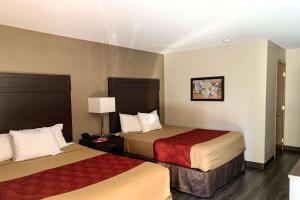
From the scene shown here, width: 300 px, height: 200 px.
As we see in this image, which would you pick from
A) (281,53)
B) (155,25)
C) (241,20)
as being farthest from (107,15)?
(281,53)

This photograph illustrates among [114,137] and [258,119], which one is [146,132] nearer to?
[114,137]

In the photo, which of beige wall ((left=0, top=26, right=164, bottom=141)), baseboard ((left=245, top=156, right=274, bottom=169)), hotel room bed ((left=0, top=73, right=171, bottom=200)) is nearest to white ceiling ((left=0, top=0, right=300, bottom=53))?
beige wall ((left=0, top=26, right=164, bottom=141))

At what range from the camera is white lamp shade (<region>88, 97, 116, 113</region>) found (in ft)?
12.1

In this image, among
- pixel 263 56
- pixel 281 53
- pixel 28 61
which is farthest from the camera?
pixel 281 53

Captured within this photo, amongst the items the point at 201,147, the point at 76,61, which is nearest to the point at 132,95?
the point at 76,61

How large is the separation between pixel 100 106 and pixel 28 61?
3.96ft

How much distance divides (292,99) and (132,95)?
3.59 metres

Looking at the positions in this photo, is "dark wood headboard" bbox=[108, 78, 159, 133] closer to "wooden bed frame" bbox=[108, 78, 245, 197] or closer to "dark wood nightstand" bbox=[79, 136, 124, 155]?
"wooden bed frame" bbox=[108, 78, 245, 197]

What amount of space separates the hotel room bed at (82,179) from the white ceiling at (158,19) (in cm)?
168

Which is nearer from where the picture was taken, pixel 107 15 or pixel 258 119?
pixel 107 15

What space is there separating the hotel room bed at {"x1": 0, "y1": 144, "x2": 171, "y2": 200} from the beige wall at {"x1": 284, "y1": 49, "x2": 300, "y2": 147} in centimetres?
414

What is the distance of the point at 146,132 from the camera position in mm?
4246

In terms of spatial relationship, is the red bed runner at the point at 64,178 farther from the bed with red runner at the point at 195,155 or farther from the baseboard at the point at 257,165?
the baseboard at the point at 257,165

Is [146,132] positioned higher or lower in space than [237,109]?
lower
